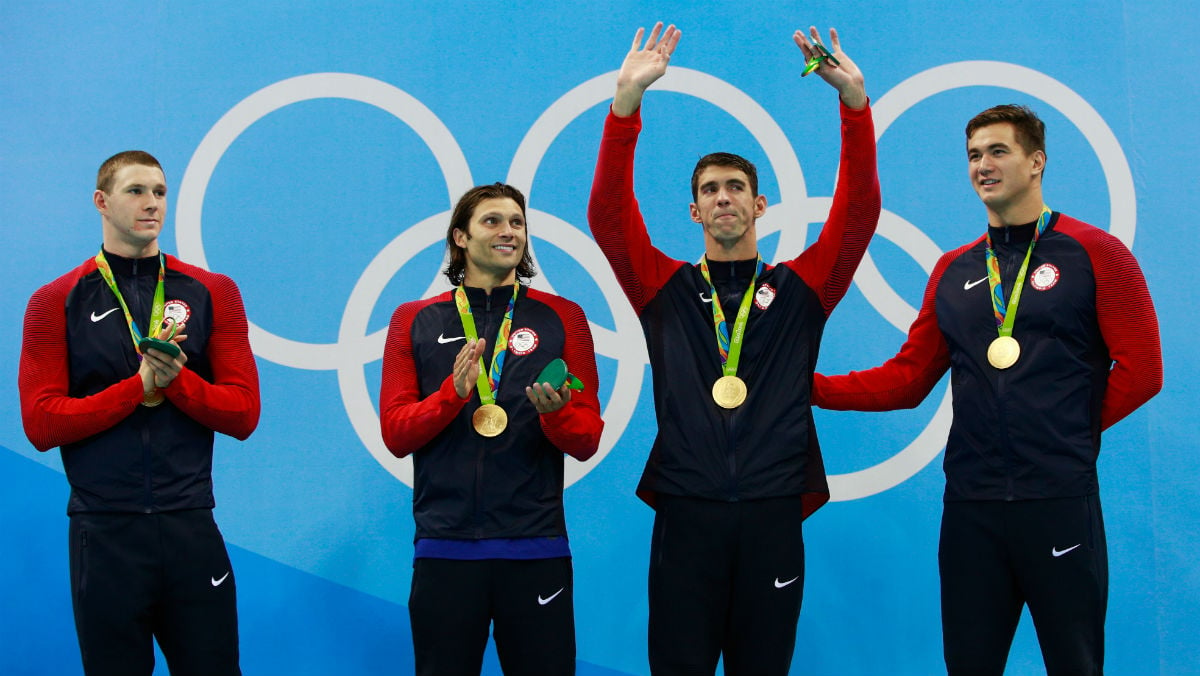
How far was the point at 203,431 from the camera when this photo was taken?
3.28 meters

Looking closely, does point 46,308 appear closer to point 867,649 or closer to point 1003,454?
point 1003,454

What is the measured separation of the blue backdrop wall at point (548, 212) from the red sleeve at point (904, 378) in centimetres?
91

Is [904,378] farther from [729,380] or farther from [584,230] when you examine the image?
[584,230]

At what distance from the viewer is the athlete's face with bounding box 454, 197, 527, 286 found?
3396 millimetres

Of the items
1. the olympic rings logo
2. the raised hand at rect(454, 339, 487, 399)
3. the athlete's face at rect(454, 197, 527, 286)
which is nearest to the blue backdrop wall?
the olympic rings logo

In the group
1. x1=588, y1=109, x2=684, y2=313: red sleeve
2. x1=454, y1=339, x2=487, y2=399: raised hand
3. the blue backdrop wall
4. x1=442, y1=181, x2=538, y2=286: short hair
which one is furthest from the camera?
the blue backdrop wall

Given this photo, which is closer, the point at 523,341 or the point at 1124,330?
the point at 1124,330

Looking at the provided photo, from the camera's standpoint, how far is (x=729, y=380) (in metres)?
3.22

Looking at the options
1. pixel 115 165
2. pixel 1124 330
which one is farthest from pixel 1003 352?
pixel 115 165

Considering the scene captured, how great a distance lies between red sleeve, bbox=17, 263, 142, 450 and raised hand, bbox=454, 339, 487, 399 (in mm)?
901

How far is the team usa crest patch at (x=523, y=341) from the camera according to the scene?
3307 mm

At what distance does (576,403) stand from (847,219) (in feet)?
3.32

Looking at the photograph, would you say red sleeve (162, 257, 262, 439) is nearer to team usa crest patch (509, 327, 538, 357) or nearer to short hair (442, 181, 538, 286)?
short hair (442, 181, 538, 286)

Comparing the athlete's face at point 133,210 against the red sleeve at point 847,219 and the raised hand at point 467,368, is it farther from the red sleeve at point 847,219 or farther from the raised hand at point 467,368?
the red sleeve at point 847,219
